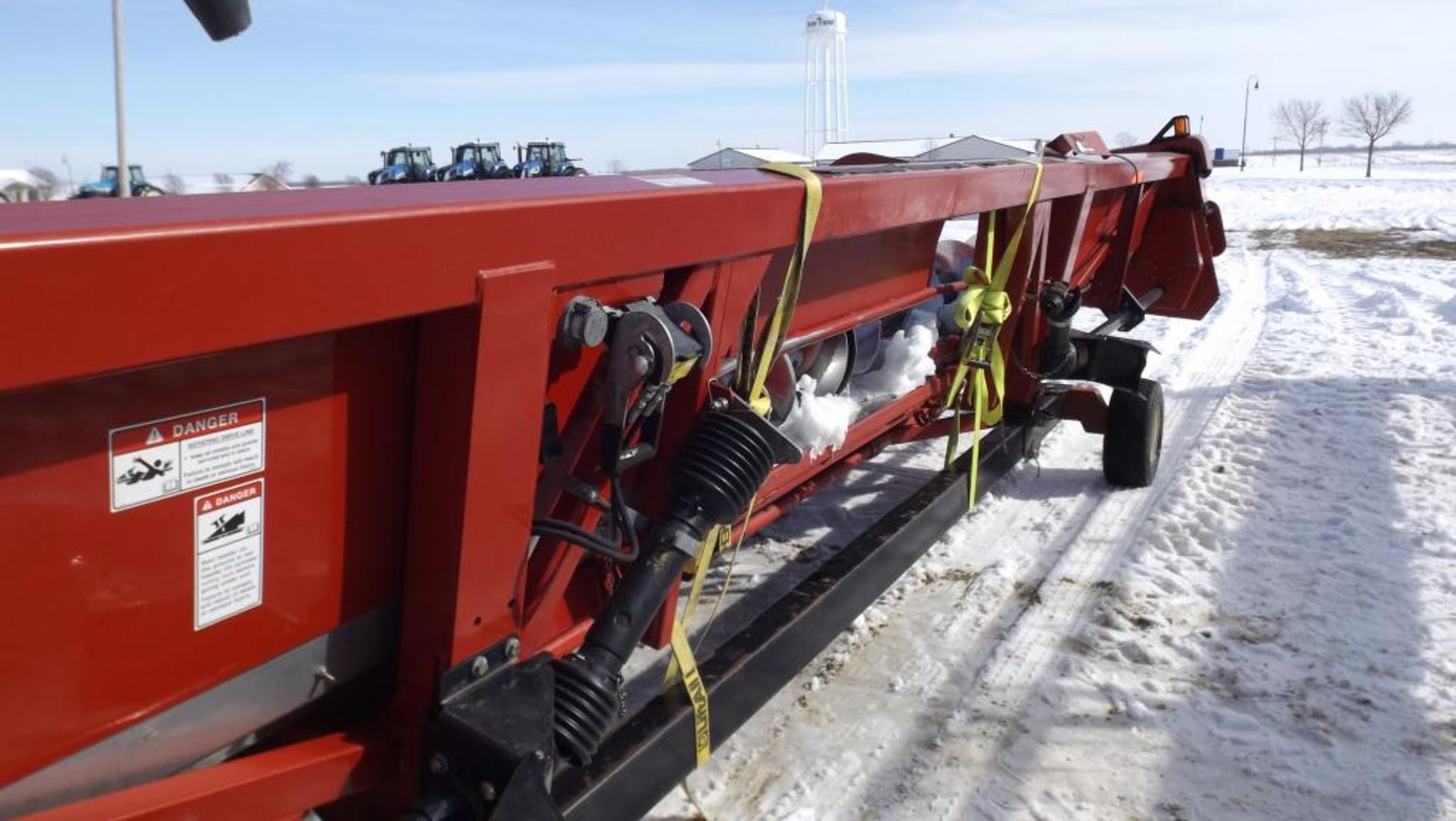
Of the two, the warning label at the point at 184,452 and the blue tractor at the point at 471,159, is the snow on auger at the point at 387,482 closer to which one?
the warning label at the point at 184,452

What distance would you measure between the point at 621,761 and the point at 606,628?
0.29 meters

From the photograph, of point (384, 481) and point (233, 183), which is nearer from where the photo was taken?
point (384, 481)

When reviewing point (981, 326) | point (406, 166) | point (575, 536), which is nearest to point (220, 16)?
point (575, 536)

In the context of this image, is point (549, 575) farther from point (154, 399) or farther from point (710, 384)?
point (154, 399)

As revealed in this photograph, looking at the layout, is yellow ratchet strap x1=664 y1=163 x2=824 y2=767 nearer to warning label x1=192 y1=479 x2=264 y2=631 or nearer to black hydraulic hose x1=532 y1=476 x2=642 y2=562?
black hydraulic hose x1=532 y1=476 x2=642 y2=562

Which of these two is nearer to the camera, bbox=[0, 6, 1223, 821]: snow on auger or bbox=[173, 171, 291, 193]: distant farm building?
bbox=[0, 6, 1223, 821]: snow on auger

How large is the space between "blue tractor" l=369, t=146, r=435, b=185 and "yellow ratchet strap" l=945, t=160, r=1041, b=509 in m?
19.1

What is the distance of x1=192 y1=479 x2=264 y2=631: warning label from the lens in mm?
1466

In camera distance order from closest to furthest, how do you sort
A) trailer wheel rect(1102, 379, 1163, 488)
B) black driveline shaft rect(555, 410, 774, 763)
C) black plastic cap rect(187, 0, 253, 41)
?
black plastic cap rect(187, 0, 253, 41)
black driveline shaft rect(555, 410, 774, 763)
trailer wheel rect(1102, 379, 1163, 488)

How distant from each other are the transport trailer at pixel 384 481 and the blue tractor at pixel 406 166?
67.1ft

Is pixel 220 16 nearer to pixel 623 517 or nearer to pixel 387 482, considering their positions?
pixel 387 482

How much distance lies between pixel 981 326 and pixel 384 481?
95.8 inches

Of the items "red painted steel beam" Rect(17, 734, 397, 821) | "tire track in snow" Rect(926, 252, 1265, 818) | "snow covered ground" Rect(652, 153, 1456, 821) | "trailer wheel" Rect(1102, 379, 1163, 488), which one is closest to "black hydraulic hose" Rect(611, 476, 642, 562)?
"red painted steel beam" Rect(17, 734, 397, 821)

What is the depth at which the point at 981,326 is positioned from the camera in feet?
12.1
